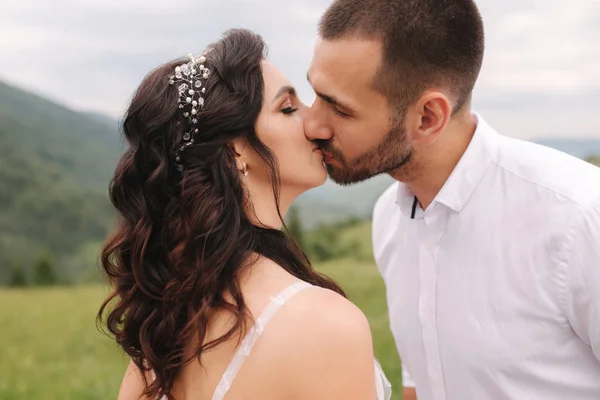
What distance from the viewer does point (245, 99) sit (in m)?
1.97

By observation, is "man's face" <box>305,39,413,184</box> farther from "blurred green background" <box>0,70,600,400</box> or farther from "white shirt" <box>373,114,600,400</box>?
"blurred green background" <box>0,70,600,400</box>

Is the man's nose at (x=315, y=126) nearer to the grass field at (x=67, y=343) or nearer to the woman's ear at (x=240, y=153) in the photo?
the woman's ear at (x=240, y=153)

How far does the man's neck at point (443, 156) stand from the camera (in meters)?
2.32

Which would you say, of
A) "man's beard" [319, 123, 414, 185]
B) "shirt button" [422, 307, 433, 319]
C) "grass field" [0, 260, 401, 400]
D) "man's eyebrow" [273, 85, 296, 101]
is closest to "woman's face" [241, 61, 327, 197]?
"man's eyebrow" [273, 85, 296, 101]

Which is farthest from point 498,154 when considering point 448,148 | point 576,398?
point 576,398

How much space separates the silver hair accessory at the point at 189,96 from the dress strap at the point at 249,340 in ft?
1.76

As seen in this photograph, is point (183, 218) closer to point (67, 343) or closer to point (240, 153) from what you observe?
point (240, 153)

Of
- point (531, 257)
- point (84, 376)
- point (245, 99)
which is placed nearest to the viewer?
point (245, 99)

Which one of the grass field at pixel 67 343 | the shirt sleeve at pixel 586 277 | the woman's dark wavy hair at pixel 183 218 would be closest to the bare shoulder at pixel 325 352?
the woman's dark wavy hair at pixel 183 218

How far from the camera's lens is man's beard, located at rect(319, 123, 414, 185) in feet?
7.63

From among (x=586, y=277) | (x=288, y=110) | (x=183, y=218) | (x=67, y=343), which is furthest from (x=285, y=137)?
(x=67, y=343)

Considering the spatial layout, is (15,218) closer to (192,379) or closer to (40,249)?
(40,249)

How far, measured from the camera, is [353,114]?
230 centimetres

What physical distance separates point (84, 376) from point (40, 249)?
11.9 feet
